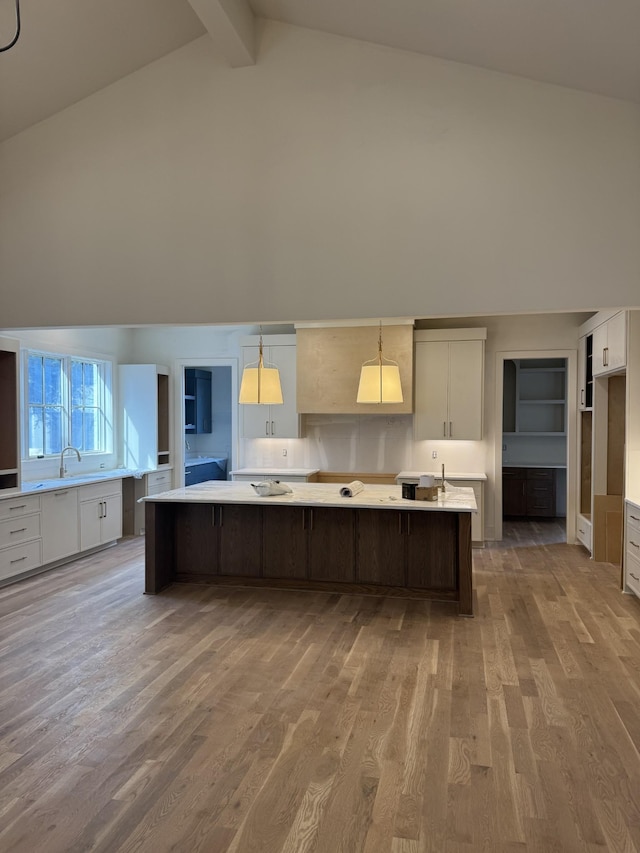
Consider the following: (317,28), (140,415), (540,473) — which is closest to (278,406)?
(140,415)

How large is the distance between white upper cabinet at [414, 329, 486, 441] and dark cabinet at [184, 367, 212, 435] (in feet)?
11.6

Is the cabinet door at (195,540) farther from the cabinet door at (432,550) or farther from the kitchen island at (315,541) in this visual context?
the cabinet door at (432,550)

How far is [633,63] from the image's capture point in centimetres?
299

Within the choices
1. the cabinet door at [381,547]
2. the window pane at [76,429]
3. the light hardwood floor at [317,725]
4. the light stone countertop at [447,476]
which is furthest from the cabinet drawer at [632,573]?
the window pane at [76,429]

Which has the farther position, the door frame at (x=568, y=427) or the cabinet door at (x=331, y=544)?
the door frame at (x=568, y=427)

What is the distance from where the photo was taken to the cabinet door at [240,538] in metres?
5.18

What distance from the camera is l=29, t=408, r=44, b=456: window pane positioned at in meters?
6.41

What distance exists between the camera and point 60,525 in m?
5.89

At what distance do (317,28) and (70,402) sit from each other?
187 inches

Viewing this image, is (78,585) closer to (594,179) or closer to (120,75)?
(120,75)

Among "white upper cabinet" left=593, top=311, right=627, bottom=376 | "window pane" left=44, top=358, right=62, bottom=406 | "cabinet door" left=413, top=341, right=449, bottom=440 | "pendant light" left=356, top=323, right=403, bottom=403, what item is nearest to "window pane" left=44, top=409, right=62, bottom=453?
"window pane" left=44, top=358, right=62, bottom=406

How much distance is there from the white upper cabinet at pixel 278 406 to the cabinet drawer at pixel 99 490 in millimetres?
1600

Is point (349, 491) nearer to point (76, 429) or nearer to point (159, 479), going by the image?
point (159, 479)

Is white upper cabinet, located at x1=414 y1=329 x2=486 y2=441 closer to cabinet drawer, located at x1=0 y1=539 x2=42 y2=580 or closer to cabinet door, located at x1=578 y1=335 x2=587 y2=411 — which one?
cabinet door, located at x1=578 y1=335 x2=587 y2=411
